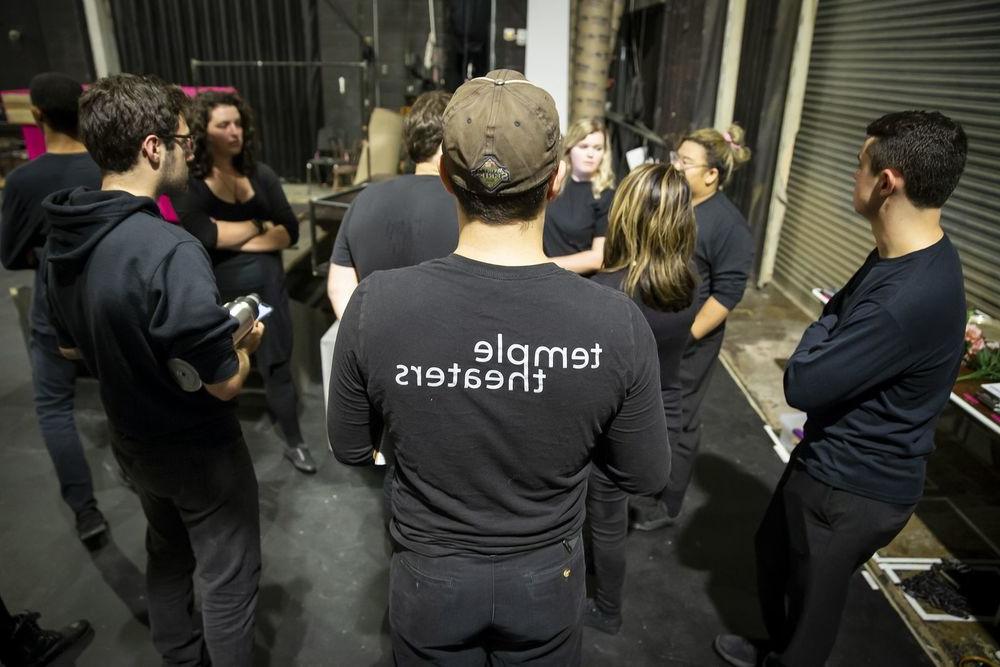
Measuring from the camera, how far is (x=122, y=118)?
1494mm

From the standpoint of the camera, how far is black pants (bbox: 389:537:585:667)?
1135 mm

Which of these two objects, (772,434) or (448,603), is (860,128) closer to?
(772,434)

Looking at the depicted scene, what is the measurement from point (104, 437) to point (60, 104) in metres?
1.75

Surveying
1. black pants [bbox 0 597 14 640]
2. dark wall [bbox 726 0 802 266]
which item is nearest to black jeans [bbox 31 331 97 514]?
black pants [bbox 0 597 14 640]

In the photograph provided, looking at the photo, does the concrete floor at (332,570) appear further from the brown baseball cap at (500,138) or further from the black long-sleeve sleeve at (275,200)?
the brown baseball cap at (500,138)

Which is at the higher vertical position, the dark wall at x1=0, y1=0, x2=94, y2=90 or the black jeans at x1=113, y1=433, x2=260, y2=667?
the dark wall at x1=0, y1=0, x2=94, y2=90

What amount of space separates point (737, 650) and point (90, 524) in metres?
2.51

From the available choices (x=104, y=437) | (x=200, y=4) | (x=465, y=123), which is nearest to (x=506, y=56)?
(x=200, y=4)

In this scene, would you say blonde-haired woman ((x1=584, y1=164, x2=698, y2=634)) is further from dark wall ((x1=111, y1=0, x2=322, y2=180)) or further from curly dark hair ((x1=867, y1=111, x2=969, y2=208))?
dark wall ((x1=111, y1=0, x2=322, y2=180))

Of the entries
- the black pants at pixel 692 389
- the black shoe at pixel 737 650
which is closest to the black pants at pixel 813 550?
the black shoe at pixel 737 650

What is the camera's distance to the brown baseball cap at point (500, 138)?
950 mm

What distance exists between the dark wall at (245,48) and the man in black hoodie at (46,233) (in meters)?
5.43

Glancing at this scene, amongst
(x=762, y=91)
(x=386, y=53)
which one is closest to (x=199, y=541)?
(x=762, y=91)

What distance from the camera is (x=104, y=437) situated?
10.9 feet
